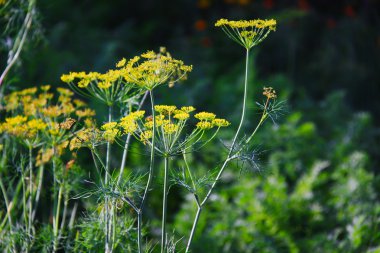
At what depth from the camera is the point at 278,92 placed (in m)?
5.46

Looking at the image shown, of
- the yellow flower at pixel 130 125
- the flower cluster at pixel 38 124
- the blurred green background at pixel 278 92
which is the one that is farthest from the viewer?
the blurred green background at pixel 278 92

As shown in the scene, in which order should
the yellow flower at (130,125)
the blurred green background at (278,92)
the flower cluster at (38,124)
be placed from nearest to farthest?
1. the yellow flower at (130,125)
2. the flower cluster at (38,124)
3. the blurred green background at (278,92)

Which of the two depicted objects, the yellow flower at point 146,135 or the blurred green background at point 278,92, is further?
the blurred green background at point 278,92

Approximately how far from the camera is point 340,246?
3.50 m

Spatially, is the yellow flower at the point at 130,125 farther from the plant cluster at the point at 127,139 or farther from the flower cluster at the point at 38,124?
the flower cluster at the point at 38,124

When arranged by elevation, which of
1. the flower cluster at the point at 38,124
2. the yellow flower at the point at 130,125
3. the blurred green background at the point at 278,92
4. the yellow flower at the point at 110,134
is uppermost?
the blurred green background at the point at 278,92

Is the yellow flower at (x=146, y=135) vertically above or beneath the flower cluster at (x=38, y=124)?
beneath

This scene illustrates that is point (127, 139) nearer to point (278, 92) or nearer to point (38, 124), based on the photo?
point (38, 124)

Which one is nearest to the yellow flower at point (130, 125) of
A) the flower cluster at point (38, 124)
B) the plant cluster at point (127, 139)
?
the plant cluster at point (127, 139)

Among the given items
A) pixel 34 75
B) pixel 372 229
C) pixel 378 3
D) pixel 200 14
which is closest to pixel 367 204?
pixel 372 229

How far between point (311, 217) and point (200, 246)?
0.77 metres

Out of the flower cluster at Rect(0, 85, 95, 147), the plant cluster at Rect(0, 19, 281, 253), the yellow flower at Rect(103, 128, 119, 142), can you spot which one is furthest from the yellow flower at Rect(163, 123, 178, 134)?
the flower cluster at Rect(0, 85, 95, 147)

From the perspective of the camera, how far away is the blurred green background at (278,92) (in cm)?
374

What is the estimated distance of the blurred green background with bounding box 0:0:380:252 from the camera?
374cm
